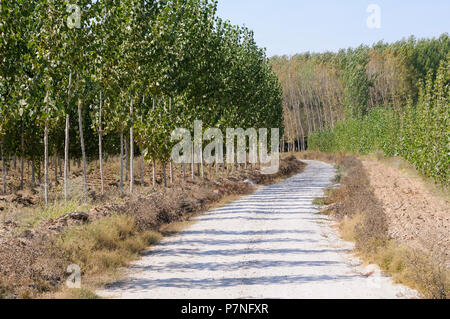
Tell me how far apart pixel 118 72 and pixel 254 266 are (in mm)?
12815

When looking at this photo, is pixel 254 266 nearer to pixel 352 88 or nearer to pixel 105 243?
pixel 105 243

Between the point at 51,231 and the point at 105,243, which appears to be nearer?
the point at 51,231

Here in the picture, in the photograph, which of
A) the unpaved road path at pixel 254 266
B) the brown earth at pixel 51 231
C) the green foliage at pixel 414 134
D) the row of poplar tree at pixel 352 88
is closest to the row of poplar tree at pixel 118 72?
the brown earth at pixel 51 231

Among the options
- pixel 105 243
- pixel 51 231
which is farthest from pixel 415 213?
pixel 51 231

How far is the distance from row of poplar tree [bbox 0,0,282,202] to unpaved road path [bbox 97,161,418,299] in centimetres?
452

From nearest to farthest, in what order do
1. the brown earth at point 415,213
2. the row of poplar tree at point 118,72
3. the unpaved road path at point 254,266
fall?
the unpaved road path at point 254,266 → the brown earth at point 415,213 → the row of poplar tree at point 118,72

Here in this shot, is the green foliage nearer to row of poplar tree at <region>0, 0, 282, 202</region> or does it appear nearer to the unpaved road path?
the unpaved road path

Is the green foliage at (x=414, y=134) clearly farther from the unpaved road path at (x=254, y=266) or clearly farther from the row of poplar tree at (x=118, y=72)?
the row of poplar tree at (x=118, y=72)

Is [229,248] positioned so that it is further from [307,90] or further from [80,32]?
[307,90]

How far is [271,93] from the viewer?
156 feet

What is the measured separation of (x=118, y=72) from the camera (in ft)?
67.9

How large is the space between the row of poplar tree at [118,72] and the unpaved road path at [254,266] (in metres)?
4.52

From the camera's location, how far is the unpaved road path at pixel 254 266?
28.1ft
